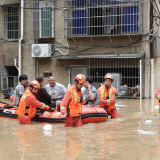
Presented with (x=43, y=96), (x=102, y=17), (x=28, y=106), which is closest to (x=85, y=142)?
(x=28, y=106)

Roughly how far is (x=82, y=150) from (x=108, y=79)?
13.2 feet

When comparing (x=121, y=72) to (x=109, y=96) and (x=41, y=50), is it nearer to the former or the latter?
(x=41, y=50)

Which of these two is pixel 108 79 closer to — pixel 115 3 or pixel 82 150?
pixel 82 150

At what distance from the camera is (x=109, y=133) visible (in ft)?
26.0

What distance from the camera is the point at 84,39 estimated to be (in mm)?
→ 18906

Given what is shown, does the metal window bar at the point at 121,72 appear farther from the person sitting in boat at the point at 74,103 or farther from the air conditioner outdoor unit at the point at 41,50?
the person sitting in boat at the point at 74,103

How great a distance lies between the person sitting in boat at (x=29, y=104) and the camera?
9414 mm

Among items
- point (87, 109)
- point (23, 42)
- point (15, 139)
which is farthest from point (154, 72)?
point (15, 139)

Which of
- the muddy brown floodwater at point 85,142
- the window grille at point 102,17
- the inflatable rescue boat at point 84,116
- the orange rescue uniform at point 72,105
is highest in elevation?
the window grille at point 102,17

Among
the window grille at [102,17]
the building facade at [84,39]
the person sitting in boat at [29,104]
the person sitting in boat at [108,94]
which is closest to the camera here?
the person sitting in boat at [29,104]

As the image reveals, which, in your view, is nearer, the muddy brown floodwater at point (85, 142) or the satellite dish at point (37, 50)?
the muddy brown floodwater at point (85, 142)

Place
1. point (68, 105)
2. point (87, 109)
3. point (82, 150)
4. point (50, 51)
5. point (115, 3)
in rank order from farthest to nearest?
point (50, 51) → point (115, 3) → point (87, 109) → point (68, 105) → point (82, 150)

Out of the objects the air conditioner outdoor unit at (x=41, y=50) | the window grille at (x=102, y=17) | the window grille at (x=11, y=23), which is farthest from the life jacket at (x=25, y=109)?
the window grille at (x=11, y=23)

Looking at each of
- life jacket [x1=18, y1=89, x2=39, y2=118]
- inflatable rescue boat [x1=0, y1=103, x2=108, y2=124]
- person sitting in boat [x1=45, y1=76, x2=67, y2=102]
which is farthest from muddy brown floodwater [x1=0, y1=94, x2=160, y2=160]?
person sitting in boat [x1=45, y1=76, x2=67, y2=102]
